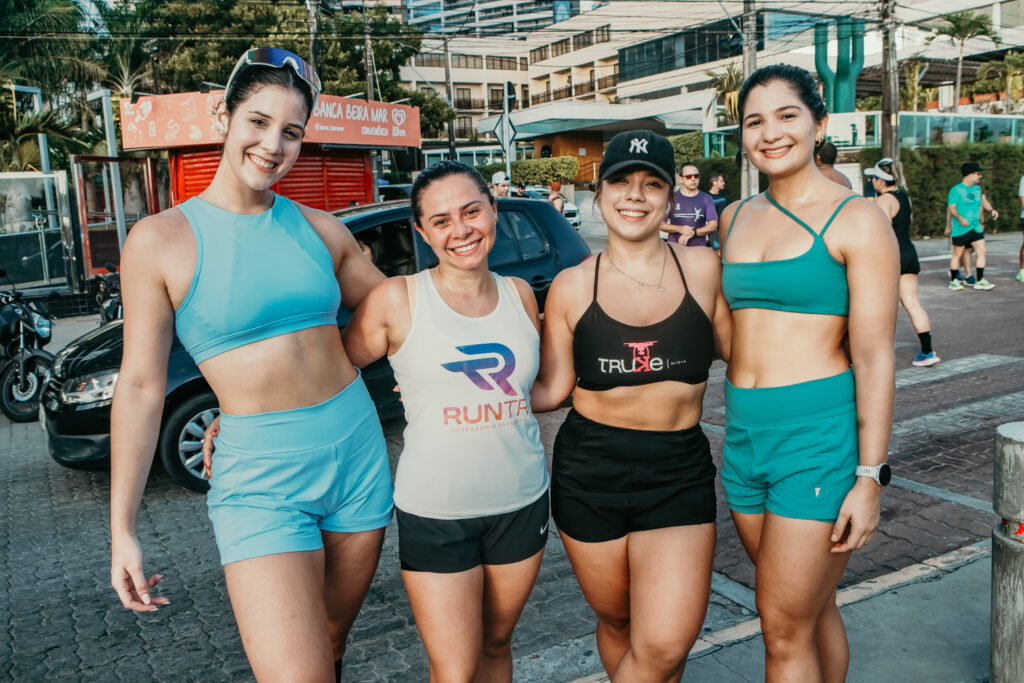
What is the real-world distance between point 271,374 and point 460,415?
0.54m

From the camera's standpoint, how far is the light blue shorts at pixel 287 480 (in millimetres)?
2268

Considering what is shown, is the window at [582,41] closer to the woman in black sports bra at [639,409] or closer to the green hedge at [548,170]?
the green hedge at [548,170]

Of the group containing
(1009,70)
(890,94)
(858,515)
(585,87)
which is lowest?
(858,515)

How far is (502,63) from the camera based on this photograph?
246ft

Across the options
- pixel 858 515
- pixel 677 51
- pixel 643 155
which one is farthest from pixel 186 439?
pixel 677 51

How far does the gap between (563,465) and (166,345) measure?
48.4 inches

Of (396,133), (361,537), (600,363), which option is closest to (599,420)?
(600,363)

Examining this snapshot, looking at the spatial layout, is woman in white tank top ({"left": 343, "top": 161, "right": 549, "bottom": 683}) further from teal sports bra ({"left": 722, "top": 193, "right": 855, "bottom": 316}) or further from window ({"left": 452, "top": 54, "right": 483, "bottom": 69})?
window ({"left": 452, "top": 54, "right": 483, "bottom": 69})

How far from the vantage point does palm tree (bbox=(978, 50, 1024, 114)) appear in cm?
4362

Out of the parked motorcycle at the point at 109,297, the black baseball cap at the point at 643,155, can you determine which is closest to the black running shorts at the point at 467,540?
the black baseball cap at the point at 643,155

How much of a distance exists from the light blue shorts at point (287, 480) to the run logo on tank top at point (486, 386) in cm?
31

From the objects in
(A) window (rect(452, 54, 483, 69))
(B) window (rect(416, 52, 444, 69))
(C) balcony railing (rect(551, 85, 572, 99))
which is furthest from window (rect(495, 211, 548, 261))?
(B) window (rect(416, 52, 444, 69))

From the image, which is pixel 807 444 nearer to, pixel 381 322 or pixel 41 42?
pixel 381 322

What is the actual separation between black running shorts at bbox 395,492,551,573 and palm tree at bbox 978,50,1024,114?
46933 millimetres
